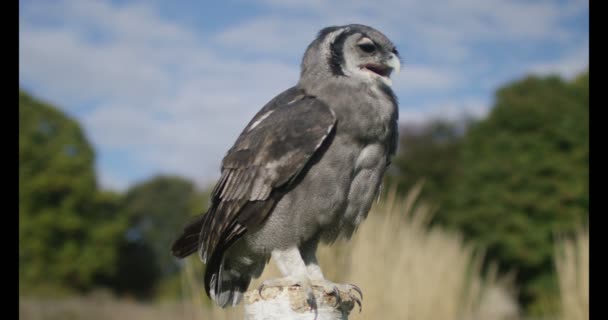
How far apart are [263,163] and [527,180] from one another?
1545cm

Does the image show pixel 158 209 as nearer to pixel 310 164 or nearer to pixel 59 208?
pixel 59 208

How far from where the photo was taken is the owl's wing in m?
2.30

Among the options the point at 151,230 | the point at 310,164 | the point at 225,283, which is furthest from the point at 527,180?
the point at 151,230

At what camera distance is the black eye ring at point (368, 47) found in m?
2.50

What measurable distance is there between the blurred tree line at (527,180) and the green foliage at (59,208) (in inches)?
446

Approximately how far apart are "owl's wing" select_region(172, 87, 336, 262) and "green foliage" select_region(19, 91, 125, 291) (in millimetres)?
19134

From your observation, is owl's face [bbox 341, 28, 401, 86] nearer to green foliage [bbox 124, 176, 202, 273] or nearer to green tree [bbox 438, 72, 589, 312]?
green tree [bbox 438, 72, 589, 312]

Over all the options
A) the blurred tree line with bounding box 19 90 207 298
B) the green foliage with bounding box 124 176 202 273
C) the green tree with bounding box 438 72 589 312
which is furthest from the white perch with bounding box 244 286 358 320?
the green foliage with bounding box 124 176 202 273

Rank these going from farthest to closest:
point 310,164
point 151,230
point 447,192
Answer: point 151,230, point 447,192, point 310,164

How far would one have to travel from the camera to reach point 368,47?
251 centimetres

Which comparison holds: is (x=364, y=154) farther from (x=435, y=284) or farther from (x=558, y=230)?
(x=558, y=230)

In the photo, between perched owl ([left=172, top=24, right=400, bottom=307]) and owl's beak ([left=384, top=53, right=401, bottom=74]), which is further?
owl's beak ([left=384, top=53, right=401, bottom=74])
